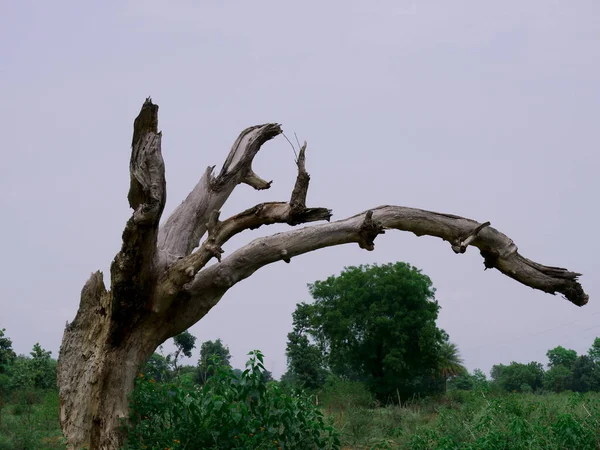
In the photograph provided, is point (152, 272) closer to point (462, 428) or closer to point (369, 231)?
point (369, 231)

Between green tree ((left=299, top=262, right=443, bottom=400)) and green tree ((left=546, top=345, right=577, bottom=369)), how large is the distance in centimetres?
2690

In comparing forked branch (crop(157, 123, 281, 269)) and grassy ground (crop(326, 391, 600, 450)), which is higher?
forked branch (crop(157, 123, 281, 269))

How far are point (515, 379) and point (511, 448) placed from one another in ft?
110

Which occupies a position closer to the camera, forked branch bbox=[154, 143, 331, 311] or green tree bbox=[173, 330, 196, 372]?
forked branch bbox=[154, 143, 331, 311]

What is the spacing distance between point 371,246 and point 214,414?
2553mm

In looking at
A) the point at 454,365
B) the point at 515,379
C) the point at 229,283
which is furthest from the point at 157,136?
the point at 515,379

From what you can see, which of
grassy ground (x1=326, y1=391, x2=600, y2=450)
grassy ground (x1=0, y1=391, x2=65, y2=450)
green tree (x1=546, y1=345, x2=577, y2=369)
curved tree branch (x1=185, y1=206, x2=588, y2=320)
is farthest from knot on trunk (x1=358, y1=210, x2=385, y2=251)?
green tree (x1=546, y1=345, x2=577, y2=369)

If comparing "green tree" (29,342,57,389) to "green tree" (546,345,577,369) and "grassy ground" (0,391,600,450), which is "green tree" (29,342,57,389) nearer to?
"grassy ground" (0,391,600,450)

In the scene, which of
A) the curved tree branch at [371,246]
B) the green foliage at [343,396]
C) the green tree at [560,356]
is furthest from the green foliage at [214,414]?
the green tree at [560,356]

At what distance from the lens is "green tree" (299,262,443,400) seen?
79.9 ft

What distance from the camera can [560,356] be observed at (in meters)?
49.7

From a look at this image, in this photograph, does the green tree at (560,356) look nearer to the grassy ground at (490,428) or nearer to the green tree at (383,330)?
the green tree at (383,330)

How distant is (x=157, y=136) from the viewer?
6727 mm

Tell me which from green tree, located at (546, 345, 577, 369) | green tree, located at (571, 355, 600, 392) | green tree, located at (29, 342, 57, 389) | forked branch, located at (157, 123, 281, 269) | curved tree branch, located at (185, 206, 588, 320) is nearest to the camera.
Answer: curved tree branch, located at (185, 206, 588, 320)
